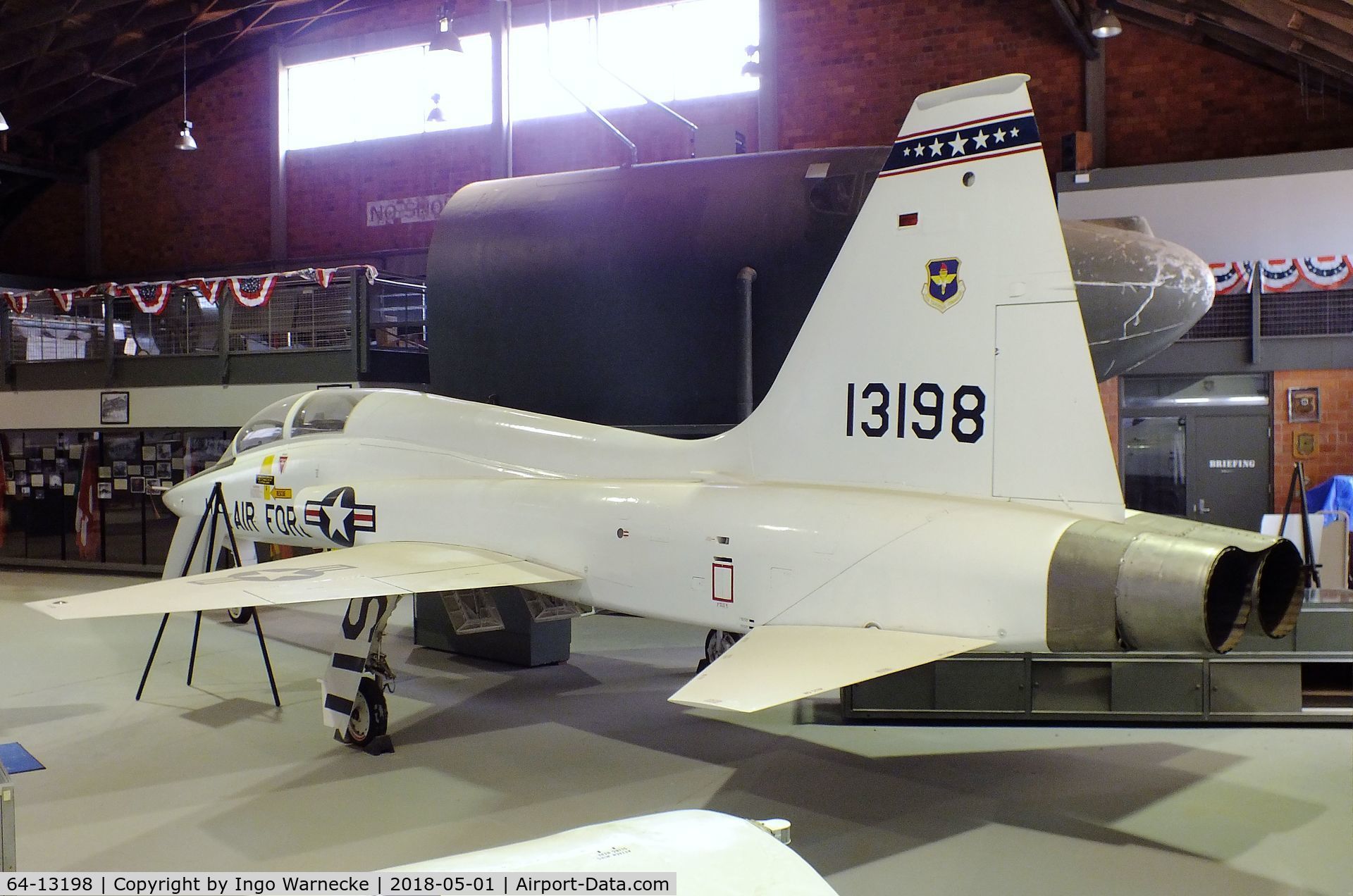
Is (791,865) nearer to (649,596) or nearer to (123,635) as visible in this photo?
(649,596)

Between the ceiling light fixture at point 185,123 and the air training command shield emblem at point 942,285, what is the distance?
647 inches

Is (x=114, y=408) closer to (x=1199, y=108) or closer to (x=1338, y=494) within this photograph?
(x=1338, y=494)

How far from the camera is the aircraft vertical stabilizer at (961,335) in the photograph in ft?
13.0

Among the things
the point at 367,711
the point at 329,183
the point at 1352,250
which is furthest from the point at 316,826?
the point at 329,183

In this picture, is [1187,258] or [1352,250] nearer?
[1187,258]

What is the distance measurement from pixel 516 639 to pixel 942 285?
5.08m

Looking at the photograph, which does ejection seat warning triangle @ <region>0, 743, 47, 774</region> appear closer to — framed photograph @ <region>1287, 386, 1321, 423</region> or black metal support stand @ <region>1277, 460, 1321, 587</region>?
black metal support stand @ <region>1277, 460, 1321, 587</region>

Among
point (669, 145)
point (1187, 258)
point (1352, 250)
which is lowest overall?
point (1187, 258)

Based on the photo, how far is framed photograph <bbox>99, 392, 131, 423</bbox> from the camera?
12.6 metres

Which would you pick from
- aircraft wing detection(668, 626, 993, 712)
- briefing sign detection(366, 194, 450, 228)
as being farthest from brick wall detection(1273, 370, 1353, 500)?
briefing sign detection(366, 194, 450, 228)

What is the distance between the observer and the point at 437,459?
6.60 meters

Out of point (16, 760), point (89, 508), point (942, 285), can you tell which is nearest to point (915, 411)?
point (942, 285)

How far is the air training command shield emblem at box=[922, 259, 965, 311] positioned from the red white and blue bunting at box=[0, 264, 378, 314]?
824 centimetres

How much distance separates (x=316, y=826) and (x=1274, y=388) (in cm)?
1142
